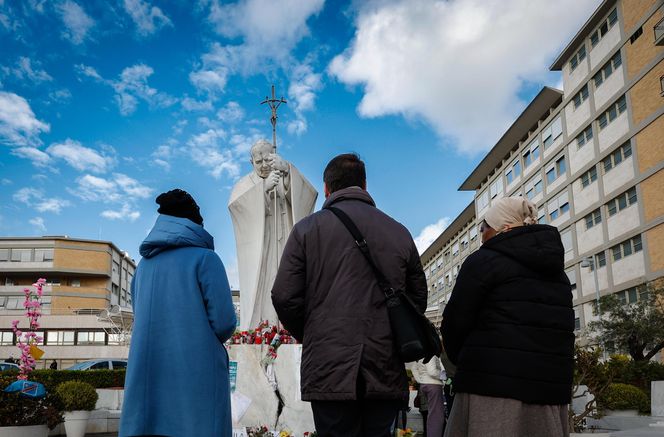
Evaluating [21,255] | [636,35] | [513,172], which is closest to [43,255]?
[21,255]

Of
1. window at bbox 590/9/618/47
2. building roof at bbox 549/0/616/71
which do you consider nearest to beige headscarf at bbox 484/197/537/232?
window at bbox 590/9/618/47

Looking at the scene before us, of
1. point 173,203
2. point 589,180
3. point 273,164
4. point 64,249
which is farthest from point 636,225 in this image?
point 64,249

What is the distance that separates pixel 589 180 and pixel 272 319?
132ft

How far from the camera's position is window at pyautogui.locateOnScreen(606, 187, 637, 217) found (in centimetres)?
3962

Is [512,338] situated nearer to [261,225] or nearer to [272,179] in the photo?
[272,179]

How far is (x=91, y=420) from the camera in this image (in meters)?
13.6

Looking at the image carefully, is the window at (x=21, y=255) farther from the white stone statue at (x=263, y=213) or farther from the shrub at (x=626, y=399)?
the white stone statue at (x=263, y=213)

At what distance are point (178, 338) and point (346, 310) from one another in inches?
44.9

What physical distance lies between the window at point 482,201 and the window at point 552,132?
47.9 ft

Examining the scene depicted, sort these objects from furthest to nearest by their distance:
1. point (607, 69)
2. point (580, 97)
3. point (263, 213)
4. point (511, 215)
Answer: point (580, 97)
point (607, 69)
point (263, 213)
point (511, 215)

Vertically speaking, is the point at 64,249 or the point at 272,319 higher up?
the point at 64,249

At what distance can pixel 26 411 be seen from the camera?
9000 mm

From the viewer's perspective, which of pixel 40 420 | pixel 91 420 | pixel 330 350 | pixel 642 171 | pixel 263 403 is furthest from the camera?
pixel 642 171

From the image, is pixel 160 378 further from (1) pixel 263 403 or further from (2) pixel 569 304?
(1) pixel 263 403
